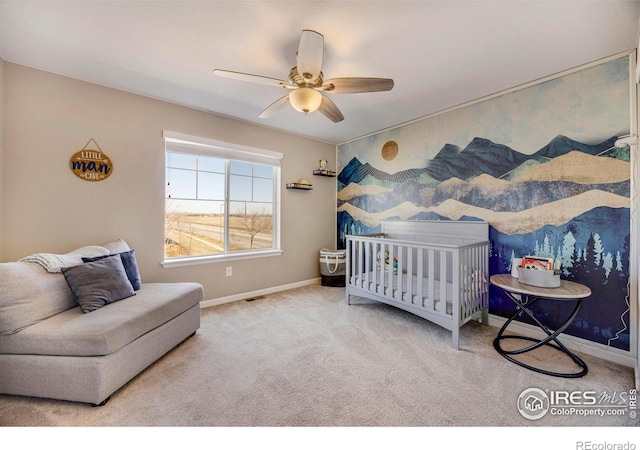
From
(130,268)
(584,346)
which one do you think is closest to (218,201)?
(130,268)

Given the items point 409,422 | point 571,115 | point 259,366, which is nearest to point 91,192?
point 259,366

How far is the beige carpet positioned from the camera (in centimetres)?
139

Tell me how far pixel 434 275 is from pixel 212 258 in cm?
260

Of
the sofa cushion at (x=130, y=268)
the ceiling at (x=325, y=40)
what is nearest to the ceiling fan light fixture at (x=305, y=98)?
the ceiling at (x=325, y=40)

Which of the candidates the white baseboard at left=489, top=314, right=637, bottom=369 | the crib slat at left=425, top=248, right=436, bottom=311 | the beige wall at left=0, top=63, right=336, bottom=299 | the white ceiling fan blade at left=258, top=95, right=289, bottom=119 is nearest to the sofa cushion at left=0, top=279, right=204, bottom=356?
the beige wall at left=0, top=63, right=336, bottom=299

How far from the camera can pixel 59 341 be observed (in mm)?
1490

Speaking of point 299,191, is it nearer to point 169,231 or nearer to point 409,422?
point 169,231

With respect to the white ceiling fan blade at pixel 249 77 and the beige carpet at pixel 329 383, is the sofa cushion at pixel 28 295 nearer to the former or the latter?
the beige carpet at pixel 329 383

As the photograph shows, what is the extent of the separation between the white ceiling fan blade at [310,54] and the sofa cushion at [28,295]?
224 cm

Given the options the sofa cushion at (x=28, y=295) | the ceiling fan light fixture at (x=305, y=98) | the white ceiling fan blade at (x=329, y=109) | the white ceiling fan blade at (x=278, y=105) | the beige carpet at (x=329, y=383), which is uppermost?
the white ceiling fan blade at (x=278, y=105)

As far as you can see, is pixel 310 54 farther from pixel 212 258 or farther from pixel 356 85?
pixel 212 258

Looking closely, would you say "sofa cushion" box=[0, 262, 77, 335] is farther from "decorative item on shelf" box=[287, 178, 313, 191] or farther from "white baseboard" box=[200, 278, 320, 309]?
"decorative item on shelf" box=[287, 178, 313, 191]

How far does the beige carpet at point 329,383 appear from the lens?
1387 millimetres

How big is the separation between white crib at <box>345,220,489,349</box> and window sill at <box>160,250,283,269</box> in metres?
1.23
